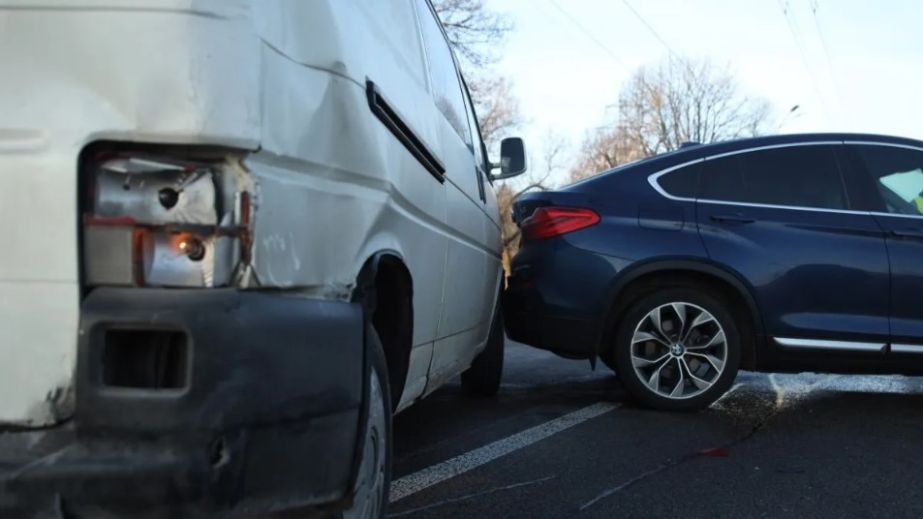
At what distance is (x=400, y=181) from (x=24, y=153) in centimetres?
114

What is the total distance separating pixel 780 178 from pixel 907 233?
2.62 feet

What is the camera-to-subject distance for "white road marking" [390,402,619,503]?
144 inches

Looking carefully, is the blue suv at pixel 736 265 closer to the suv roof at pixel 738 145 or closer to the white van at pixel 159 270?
the suv roof at pixel 738 145

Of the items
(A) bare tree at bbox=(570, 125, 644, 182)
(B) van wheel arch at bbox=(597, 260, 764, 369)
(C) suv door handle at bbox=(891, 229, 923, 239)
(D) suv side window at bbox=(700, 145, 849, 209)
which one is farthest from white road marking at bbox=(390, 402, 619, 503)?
(A) bare tree at bbox=(570, 125, 644, 182)

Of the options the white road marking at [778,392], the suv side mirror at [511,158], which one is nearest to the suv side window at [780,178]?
the white road marking at [778,392]

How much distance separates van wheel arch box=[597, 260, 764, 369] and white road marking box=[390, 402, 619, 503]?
475mm

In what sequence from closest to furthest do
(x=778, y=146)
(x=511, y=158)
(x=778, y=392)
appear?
(x=778, y=146) → (x=778, y=392) → (x=511, y=158)

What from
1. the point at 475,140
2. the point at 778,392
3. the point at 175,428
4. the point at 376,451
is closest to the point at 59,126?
the point at 175,428

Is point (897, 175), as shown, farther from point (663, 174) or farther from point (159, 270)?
point (159, 270)

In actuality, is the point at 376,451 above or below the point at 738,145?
below

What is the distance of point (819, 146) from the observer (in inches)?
207

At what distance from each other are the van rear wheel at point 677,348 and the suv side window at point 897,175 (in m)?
1.26

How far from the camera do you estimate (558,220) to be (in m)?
5.24

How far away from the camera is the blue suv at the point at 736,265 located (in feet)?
16.2
